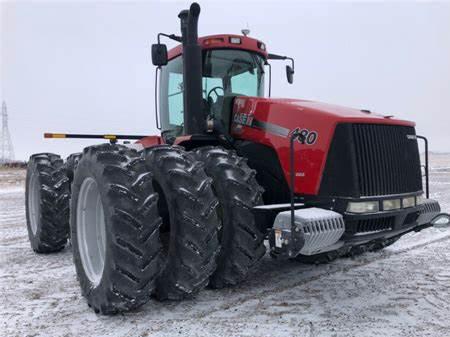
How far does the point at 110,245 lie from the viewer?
3.55 m

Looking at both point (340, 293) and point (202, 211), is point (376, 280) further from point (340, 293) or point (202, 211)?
point (202, 211)

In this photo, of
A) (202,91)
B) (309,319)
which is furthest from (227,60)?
(309,319)

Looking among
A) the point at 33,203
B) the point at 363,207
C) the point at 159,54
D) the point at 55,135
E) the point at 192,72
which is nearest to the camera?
the point at 363,207

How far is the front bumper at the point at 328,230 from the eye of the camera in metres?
3.53

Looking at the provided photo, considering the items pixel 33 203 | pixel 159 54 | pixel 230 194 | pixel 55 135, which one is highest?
pixel 159 54

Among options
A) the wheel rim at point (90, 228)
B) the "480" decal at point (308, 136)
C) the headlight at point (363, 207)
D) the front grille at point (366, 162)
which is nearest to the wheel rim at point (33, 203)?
the wheel rim at point (90, 228)

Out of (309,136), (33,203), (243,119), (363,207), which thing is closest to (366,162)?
(363,207)

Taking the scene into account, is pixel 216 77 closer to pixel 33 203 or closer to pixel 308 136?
pixel 308 136

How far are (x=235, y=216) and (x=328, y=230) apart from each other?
824mm

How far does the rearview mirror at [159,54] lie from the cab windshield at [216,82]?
1.85ft

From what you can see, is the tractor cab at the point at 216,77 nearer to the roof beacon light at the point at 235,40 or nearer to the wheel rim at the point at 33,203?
the roof beacon light at the point at 235,40

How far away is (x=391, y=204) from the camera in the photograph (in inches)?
160

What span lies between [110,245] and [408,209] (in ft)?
8.92

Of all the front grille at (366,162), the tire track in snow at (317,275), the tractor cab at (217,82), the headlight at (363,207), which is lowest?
the tire track in snow at (317,275)
